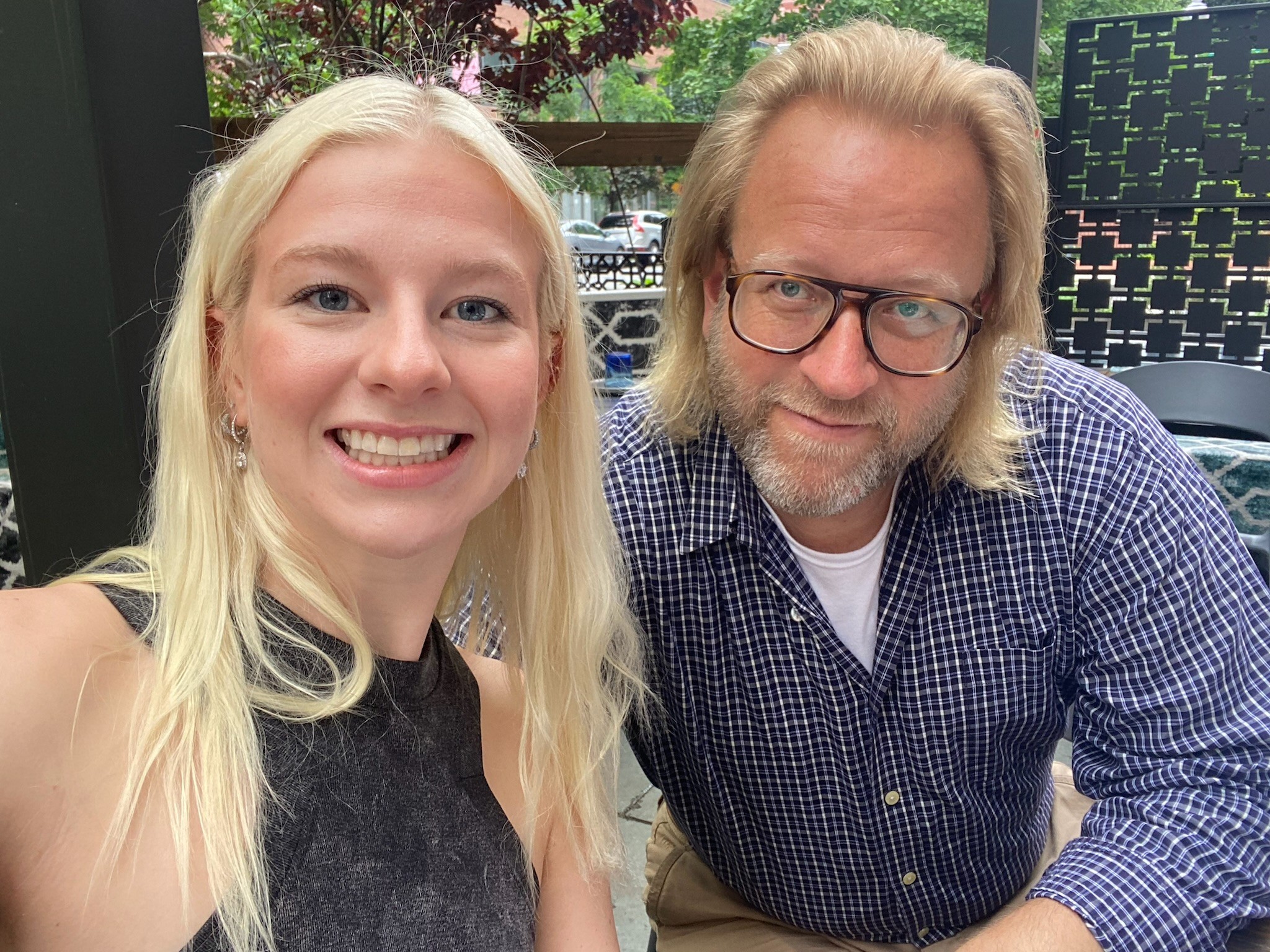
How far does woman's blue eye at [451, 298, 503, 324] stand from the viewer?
1158 millimetres

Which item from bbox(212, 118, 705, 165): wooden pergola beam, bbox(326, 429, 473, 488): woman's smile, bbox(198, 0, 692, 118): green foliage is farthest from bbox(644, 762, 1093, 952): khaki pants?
bbox(198, 0, 692, 118): green foliage

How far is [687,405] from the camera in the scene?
1.84 meters

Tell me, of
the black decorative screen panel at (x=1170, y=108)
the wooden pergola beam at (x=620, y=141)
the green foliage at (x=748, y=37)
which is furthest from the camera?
the green foliage at (x=748, y=37)

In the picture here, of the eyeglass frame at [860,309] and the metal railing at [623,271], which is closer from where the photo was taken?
the eyeglass frame at [860,309]

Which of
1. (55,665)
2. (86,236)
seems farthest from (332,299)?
(86,236)

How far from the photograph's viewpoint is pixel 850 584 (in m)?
1.75

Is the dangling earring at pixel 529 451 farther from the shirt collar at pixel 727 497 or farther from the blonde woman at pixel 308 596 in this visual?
the shirt collar at pixel 727 497

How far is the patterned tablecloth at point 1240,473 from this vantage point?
294 centimetres

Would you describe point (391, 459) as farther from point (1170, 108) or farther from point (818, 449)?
point (1170, 108)

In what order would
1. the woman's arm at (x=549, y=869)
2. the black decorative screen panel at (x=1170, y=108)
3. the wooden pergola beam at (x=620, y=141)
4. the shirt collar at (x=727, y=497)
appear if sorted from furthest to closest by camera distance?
the wooden pergola beam at (x=620, y=141)
the black decorative screen panel at (x=1170, y=108)
the shirt collar at (x=727, y=497)
the woman's arm at (x=549, y=869)

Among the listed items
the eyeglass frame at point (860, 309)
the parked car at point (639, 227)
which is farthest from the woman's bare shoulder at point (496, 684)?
the parked car at point (639, 227)

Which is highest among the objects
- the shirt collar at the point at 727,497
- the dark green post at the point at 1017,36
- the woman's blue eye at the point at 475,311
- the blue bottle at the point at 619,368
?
the dark green post at the point at 1017,36

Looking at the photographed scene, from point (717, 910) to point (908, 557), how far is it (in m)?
0.83

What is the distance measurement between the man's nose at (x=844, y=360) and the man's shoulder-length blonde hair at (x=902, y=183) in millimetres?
237
